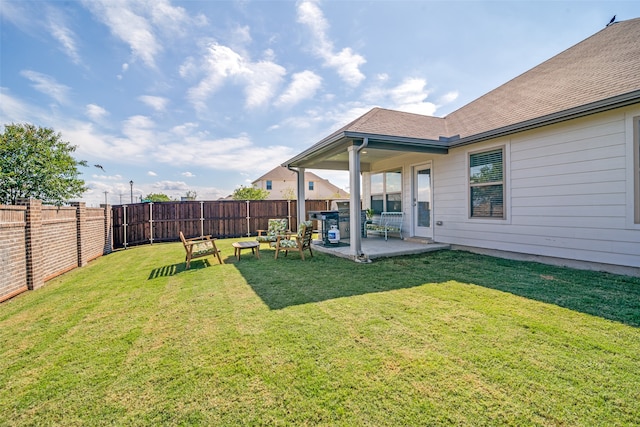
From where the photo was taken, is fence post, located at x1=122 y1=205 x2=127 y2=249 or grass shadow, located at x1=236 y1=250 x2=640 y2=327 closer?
grass shadow, located at x1=236 y1=250 x2=640 y2=327

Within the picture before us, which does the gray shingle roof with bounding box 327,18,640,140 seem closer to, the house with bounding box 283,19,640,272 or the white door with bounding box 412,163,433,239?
the house with bounding box 283,19,640,272

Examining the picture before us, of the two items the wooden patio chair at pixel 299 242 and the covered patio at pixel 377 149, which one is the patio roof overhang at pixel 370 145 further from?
the wooden patio chair at pixel 299 242

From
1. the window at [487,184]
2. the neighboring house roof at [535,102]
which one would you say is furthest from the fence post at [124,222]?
the window at [487,184]

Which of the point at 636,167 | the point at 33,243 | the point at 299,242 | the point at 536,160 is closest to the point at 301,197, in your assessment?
the point at 299,242

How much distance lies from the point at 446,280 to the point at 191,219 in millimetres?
11344

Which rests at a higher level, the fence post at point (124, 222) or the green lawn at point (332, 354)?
the fence post at point (124, 222)

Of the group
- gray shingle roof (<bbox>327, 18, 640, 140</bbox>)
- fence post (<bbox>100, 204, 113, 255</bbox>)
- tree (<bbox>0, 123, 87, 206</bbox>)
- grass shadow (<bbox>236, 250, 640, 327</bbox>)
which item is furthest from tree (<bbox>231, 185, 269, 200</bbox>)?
grass shadow (<bbox>236, 250, 640, 327</bbox>)

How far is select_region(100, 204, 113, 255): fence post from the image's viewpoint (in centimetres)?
954

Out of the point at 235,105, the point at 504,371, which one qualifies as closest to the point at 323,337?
the point at 504,371

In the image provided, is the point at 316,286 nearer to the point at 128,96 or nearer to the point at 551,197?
the point at 551,197

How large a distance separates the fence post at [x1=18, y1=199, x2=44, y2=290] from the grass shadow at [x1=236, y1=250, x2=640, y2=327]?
359 centimetres

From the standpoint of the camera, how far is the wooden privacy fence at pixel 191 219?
36.1ft

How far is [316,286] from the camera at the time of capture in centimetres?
461

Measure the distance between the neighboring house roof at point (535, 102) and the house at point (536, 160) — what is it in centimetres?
3
